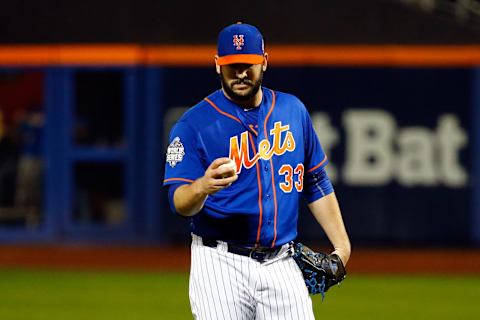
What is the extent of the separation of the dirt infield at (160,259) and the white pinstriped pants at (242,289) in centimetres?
780

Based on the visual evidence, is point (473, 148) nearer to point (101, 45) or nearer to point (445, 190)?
point (445, 190)

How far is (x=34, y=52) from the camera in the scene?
14.6m

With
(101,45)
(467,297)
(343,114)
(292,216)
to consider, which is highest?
(101,45)

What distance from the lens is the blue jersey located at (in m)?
4.51

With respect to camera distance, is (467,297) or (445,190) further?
(445,190)

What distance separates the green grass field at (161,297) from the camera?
938cm

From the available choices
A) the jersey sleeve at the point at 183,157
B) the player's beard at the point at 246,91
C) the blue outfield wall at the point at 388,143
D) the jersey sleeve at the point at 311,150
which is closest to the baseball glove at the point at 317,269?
the jersey sleeve at the point at 311,150

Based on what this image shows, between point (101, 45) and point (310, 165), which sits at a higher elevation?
point (101, 45)

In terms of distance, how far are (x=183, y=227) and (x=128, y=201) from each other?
0.89 meters

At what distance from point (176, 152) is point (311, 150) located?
0.61 meters

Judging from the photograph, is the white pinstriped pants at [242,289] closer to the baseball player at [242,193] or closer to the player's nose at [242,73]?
the baseball player at [242,193]

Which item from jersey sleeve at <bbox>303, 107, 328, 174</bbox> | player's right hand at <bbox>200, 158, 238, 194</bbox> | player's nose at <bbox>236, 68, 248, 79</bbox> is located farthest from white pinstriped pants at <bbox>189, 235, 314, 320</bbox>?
Answer: player's nose at <bbox>236, 68, 248, 79</bbox>

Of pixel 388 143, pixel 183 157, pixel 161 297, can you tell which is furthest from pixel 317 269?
pixel 388 143

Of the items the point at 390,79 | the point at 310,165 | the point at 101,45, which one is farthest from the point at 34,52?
the point at 310,165
